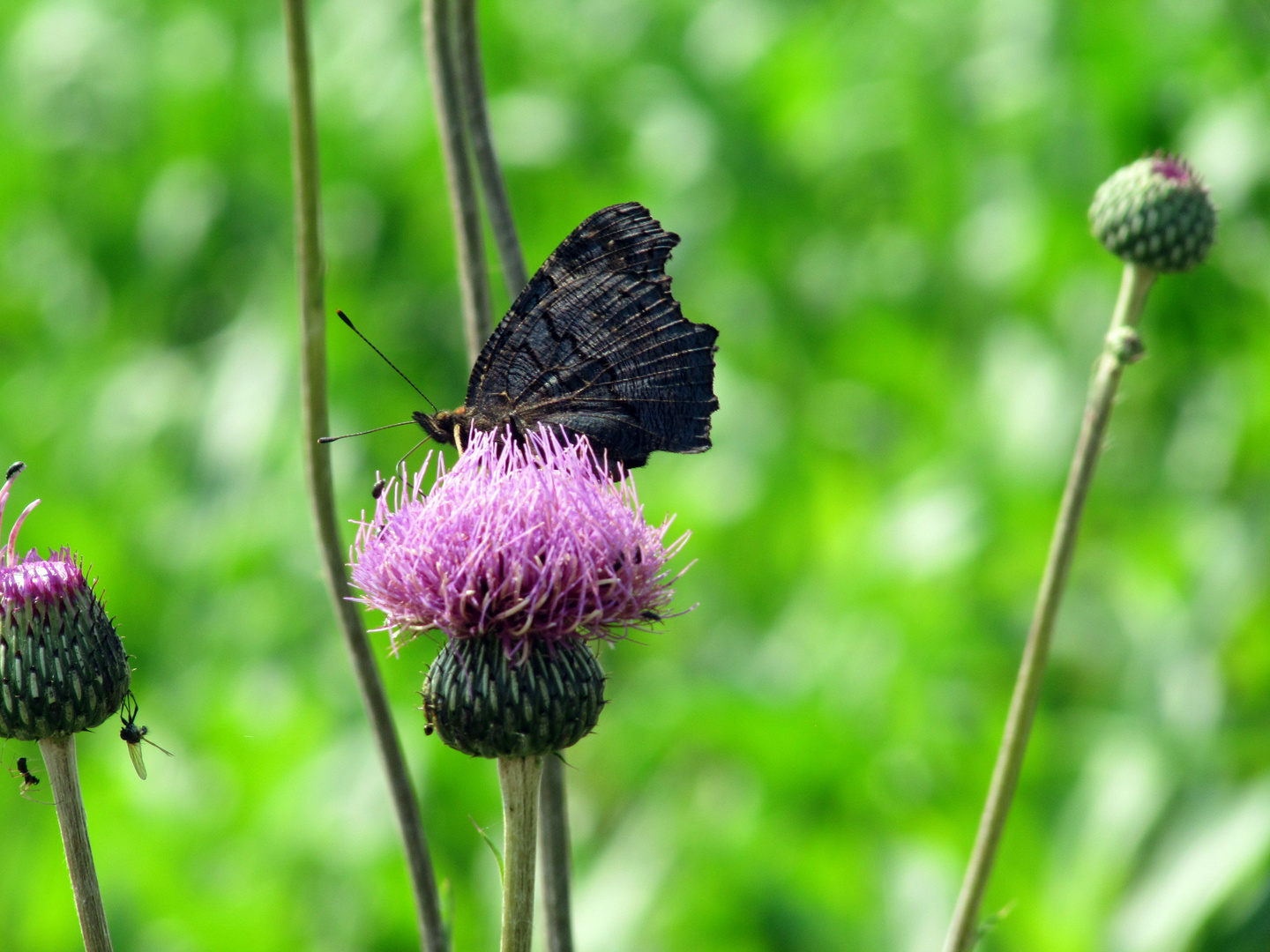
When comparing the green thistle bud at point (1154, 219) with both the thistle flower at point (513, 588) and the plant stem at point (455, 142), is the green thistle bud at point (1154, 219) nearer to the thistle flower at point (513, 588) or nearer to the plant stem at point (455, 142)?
the thistle flower at point (513, 588)

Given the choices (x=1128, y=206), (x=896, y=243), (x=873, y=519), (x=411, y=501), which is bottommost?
(x=873, y=519)

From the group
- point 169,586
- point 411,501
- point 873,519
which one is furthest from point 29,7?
point 411,501

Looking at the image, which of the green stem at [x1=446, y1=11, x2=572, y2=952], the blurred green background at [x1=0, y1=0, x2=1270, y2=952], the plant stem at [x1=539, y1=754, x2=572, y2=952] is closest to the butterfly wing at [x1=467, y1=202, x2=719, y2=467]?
the green stem at [x1=446, y1=11, x2=572, y2=952]

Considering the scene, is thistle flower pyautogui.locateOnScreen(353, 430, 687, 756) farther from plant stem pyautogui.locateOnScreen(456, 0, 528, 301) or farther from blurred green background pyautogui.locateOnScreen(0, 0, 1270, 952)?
blurred green background pyautogui.locateOnScreen(0, 0, 1270, 952)

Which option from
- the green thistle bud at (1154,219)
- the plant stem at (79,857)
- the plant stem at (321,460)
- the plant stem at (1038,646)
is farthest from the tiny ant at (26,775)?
the green thistle bud at (1154,219)

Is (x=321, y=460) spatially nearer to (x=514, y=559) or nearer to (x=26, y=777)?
(x=514, y=559)

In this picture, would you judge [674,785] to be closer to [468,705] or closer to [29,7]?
[468,705]
